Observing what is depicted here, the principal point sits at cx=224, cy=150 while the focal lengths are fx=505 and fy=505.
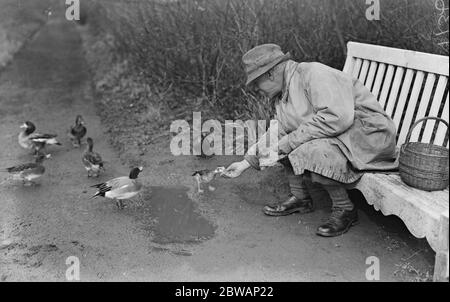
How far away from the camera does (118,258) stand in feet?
14.2

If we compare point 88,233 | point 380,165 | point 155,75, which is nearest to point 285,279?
point 380,165

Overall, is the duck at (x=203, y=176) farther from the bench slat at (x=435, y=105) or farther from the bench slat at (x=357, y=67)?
the bench slat at (x=435, y=105)

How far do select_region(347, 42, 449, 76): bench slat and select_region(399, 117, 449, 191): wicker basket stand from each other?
73 centimetres

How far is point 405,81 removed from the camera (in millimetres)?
4934

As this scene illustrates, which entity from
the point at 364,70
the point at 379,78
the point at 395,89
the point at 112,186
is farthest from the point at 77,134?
the point at 395,89

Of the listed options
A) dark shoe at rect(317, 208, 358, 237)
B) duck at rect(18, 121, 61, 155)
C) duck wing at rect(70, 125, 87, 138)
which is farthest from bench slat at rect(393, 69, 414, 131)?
duck at rect(18, 121, 61, 155)

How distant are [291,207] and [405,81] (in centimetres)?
166

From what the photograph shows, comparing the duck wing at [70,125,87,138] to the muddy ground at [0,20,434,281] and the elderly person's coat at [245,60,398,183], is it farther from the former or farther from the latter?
the elderly person's coat at [245,60,398,183]

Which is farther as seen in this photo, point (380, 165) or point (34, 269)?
point (380, 165)

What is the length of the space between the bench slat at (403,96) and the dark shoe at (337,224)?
3.62ft

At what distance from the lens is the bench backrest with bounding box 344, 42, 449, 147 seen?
4.48m

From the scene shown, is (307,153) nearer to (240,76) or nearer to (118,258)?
(118,258)
